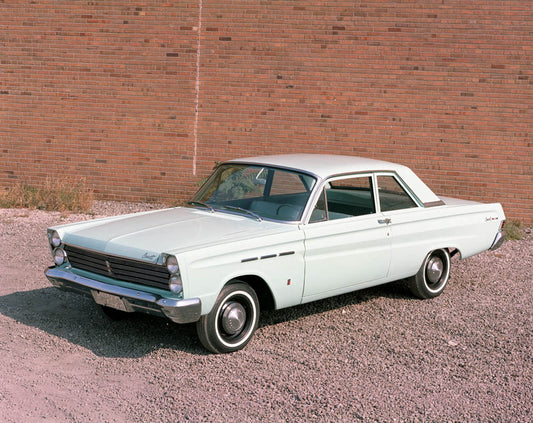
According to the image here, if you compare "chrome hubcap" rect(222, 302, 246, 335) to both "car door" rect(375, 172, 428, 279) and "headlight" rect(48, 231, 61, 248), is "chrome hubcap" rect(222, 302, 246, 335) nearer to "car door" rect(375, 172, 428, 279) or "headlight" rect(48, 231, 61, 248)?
"headlight" rect(48, 231, 61, 248)

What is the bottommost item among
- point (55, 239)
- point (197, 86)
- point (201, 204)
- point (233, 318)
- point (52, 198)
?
point (52, 198)

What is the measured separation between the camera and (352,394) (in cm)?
475

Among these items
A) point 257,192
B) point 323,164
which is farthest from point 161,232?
point 323,164

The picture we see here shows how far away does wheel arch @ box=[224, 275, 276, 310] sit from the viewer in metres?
5.61

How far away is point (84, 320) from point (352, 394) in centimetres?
263

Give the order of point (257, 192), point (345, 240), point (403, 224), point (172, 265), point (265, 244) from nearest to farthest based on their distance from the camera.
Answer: point (172, 265) < point (265, 244) < point (345, 240) < point (257, 192) < point (403, 224)

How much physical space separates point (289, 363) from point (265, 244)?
37.2 inches

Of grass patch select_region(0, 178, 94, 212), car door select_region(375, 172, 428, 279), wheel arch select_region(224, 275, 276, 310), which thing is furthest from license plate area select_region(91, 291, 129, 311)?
grass patch select_region(0, 178, 94, 212)

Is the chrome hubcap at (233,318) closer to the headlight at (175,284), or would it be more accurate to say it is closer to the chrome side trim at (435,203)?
the headlight at (175,284)

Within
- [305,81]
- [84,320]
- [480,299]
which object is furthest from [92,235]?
[305,81]

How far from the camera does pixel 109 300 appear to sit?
5.34m

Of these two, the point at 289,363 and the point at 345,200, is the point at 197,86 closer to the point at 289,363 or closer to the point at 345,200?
the point at 345,200

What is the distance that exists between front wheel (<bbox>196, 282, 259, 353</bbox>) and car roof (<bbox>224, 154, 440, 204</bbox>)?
53.6 inches

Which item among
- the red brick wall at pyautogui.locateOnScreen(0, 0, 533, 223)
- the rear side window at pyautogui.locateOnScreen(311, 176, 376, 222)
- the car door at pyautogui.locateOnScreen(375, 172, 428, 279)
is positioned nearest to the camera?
the rear side window at pyautogui.locateOnScreen(311, 176, 376, 222)
